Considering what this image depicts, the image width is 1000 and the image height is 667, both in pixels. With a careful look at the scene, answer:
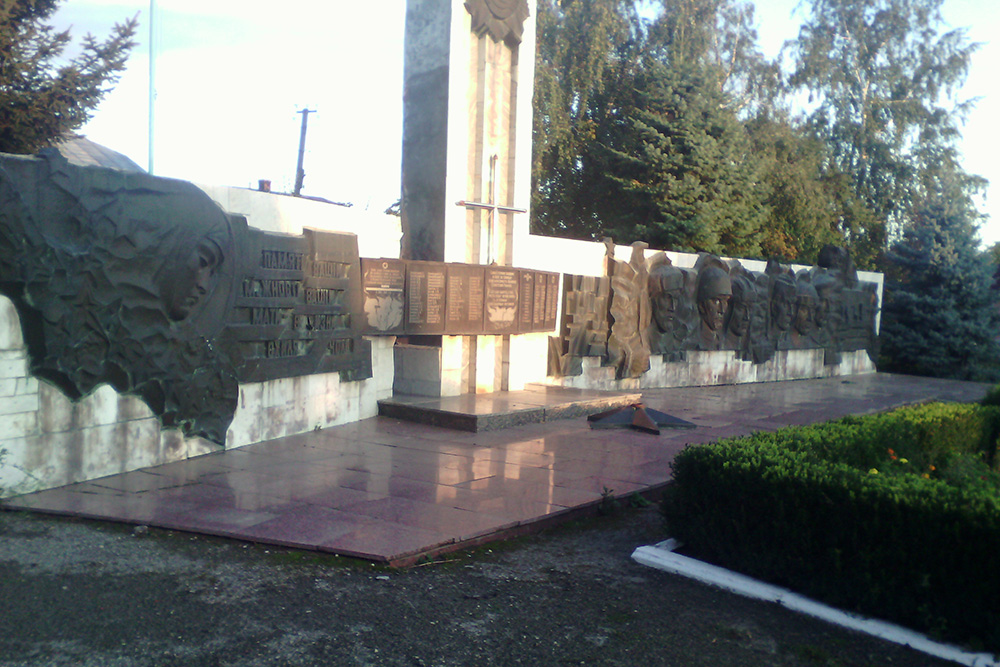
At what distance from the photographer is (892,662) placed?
3793mm

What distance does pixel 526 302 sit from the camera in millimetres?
11180

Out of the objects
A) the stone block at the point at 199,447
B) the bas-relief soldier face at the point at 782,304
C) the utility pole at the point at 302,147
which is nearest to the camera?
the stone block at the point at 199,447

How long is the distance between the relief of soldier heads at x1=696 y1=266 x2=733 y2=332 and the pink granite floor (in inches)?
185

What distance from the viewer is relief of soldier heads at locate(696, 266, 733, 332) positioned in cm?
1466

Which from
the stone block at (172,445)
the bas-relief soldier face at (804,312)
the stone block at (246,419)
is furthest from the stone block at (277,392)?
the bas-relief soldier face at (804,312)

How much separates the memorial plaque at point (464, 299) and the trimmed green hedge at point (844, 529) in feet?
16.1

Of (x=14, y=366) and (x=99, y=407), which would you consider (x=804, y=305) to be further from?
(x=14, y=366)

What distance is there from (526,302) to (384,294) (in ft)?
8.15

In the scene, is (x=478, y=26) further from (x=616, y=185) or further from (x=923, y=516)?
(x=616, y=185)

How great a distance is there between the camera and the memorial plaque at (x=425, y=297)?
9.57 meters

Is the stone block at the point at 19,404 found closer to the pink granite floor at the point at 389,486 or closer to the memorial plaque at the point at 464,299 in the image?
the pink granite floor at the point at 389,486

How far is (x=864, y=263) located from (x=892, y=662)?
28514 mm

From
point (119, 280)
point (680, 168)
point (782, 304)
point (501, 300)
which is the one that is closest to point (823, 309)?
point (782, 304)

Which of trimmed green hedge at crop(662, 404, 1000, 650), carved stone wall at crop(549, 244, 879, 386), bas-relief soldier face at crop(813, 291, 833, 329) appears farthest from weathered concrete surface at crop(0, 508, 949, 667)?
bas-relief soldier face at crop(813, 291, 833, 329)
